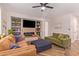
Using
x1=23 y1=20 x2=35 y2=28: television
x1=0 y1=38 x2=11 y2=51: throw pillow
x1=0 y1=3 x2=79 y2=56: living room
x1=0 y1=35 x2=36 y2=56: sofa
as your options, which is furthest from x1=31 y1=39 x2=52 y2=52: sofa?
x1=0 y1=38 x2=11 y2=51: throw pillow

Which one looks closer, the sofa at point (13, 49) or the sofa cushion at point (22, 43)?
the sofa at point (13, 49)

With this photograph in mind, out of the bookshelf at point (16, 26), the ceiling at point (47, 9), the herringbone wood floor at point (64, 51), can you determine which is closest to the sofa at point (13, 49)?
the bookshelf at point (16, 26)

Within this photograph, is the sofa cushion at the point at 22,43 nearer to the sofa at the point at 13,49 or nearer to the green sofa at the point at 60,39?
the sofa at the point at 13,49

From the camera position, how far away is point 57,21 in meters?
2.47

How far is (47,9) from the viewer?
91.9 inches

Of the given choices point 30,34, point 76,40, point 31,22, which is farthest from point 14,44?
point 76,40

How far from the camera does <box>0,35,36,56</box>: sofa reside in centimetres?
203

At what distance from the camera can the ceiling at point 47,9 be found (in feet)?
7.45

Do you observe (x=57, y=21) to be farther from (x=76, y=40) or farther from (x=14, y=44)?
(x=14, y=44)

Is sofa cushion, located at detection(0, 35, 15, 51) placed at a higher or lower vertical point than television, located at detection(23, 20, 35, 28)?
lower

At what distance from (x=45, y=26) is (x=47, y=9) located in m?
0.35

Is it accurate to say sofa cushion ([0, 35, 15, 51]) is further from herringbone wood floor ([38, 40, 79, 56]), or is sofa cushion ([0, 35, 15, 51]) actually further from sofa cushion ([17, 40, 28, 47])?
herringbone wood floor ([38, 40, 79, 56])

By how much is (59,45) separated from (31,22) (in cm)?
73

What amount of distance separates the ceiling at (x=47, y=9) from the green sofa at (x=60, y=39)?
40cm
